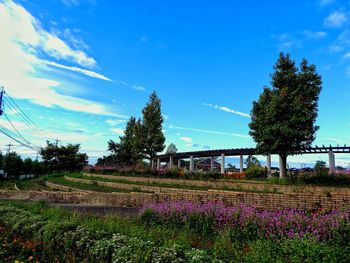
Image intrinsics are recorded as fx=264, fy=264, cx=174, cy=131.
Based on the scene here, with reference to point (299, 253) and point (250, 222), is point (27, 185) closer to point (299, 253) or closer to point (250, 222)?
point (250, 222)

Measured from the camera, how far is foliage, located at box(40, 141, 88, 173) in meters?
41.1

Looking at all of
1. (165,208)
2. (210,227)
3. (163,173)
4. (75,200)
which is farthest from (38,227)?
(163,173)

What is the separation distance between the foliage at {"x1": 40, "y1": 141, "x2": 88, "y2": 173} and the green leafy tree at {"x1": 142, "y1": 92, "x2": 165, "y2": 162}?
17.7 m

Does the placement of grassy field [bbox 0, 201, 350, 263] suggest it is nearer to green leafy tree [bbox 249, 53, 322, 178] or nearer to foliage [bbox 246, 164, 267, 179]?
green leafy tree [bbox 249, 53, 322, 178]

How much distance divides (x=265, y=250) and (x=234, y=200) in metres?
6.01

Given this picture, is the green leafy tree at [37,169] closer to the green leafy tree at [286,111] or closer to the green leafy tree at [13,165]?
the green leafy tree at [13,165]

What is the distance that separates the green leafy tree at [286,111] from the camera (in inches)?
605

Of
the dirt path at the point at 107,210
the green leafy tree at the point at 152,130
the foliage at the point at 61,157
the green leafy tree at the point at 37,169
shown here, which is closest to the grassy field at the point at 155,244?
the dirt path at the point at 107,210

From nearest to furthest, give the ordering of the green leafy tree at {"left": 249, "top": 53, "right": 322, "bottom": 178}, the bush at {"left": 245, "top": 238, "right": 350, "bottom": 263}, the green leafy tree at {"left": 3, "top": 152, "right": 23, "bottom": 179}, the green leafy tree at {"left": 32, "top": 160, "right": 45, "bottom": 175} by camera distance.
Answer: the bush at {"left": 245, "top": 238, "right": 350, "bottom": 263} → the green leafy tree at {"left": 249, "top": 53, "right": 322, "bottom": 178} → the green leafy tree at {"left": 3, "top": 152, "right": 23, "bottom": 179} → the green leafy tree at {"left": 32, "top": 160, "right": 45, "bottom": 175}

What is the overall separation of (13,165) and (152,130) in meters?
29.7

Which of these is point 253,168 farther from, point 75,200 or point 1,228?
point 1,228

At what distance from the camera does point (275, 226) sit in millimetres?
5676

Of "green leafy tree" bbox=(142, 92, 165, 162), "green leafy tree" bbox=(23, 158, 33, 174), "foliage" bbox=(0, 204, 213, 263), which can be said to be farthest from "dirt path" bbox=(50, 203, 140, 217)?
"green leafy tree" bbox=(23, 158, 33, 174)

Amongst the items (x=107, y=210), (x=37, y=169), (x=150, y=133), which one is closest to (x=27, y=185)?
(x=150, y=133)
